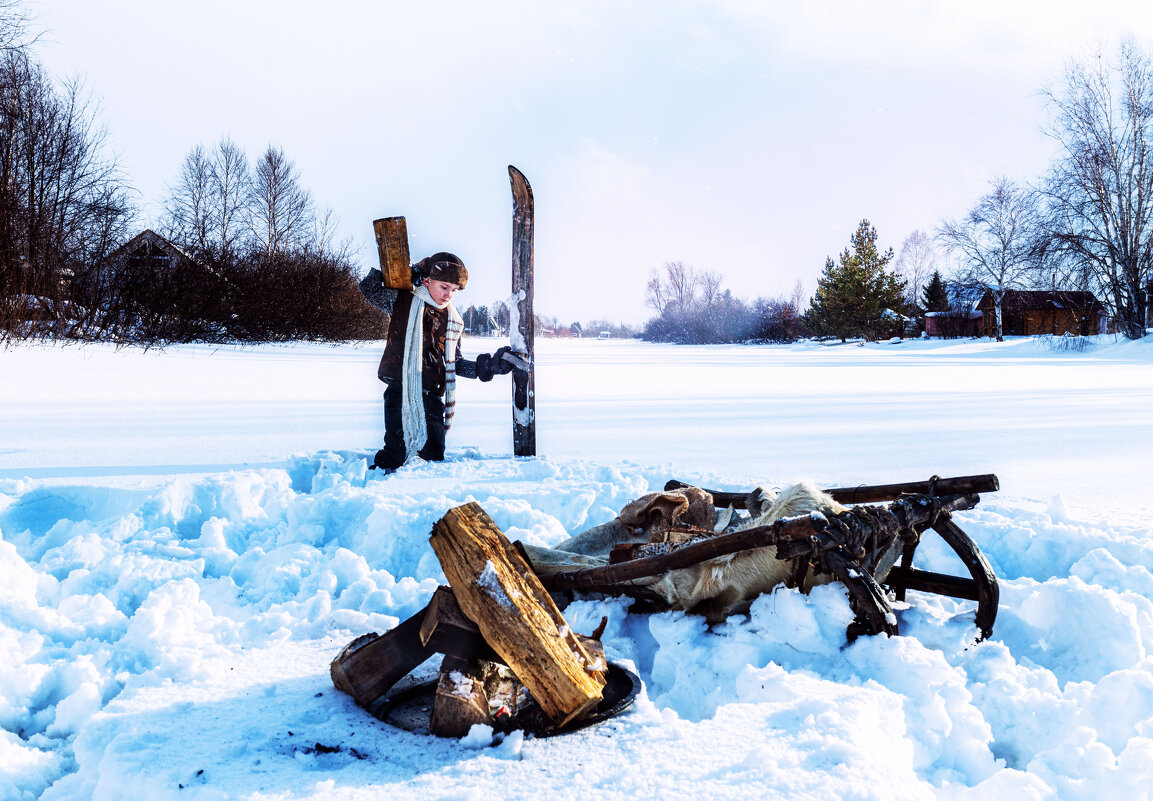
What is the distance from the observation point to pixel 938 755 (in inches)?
56.5

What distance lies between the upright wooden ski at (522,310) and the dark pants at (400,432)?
55 centimetres

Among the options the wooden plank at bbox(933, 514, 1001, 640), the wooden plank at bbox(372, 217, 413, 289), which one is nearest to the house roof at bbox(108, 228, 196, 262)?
the wooden plank at bbox(372, 217, 413, 289)

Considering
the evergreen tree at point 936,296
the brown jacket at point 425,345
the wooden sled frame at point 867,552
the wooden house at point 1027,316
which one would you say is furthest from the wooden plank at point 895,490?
the evergreen tree at point 936,296

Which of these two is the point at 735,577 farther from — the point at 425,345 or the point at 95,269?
the point at 95,269

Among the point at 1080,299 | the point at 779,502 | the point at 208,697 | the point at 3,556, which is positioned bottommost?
the point at 208,697

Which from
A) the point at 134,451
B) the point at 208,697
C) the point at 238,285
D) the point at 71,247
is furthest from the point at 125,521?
the point at 238,285

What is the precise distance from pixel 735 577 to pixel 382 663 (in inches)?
37.6

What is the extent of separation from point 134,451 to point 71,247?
13.0 metres

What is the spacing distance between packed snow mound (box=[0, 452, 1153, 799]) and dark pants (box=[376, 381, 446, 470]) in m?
1.56

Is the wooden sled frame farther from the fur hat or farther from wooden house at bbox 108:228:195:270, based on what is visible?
wooden house at bbox 108:228:195:270

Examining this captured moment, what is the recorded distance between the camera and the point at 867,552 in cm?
179

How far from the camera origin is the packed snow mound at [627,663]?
53.5 inches

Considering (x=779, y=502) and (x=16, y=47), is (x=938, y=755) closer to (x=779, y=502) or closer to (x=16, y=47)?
(x=779, y=502)

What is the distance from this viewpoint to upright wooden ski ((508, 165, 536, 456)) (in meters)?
4.84
